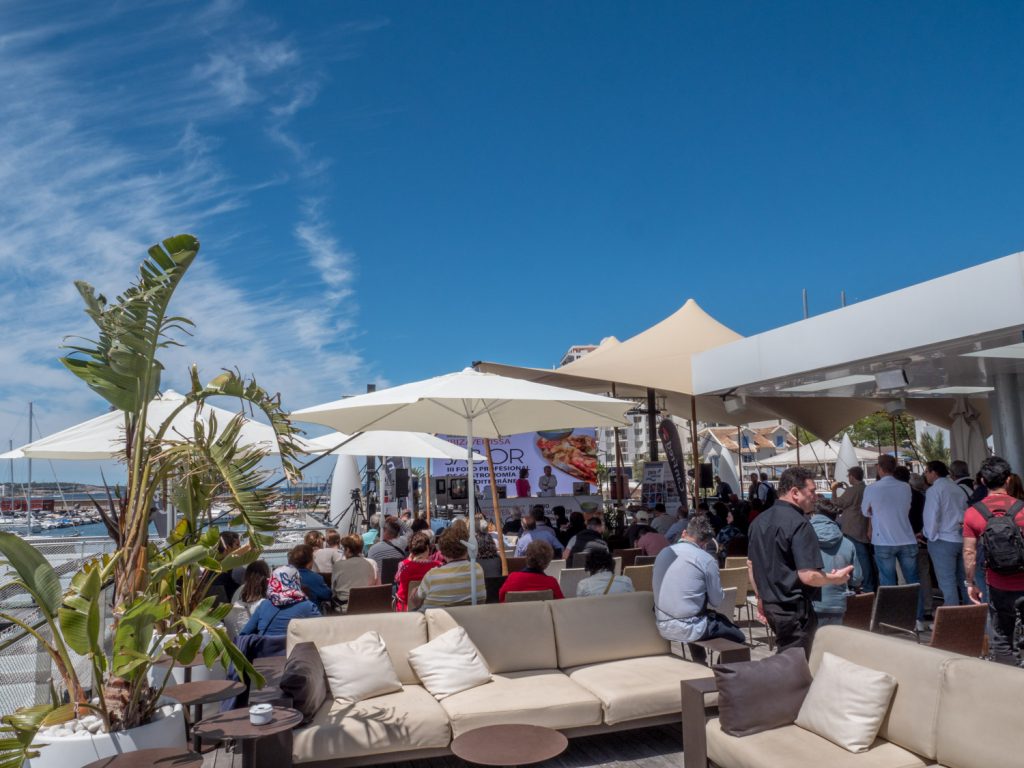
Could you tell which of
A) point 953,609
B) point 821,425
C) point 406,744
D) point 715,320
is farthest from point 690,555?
point 821,425

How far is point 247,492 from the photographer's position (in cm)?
379

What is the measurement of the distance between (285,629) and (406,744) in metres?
1.30

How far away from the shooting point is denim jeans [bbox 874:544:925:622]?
776 centimetres

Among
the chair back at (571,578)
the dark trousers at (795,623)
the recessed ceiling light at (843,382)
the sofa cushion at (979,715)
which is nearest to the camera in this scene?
the sofa cushion at (979,715)

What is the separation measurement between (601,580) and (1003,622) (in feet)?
9.20

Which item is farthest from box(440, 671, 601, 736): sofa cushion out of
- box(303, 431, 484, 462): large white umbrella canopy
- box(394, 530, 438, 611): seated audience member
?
box(303, 431, 484, 462): large white umbrella canopy

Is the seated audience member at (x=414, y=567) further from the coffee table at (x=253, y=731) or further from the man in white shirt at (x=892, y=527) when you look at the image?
the man in white shirt at (x=892, y=527)

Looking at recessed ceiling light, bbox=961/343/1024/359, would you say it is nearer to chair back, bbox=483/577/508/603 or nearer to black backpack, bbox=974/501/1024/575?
black backpack, bbox=974/501/1024/575

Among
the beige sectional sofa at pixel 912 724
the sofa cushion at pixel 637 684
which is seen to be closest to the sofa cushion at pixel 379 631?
the sofa cushion at pixel 637 684

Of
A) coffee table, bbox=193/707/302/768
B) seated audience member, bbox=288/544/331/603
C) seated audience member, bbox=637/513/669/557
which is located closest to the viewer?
coffee table, bbox=193/707/302/768

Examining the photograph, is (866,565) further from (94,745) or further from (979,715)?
(94,745)

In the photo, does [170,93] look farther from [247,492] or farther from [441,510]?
[441,510]

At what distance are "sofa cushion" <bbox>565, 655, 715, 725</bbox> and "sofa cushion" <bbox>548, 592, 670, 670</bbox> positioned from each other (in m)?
0.08

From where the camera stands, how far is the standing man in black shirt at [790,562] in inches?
181
